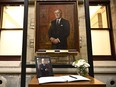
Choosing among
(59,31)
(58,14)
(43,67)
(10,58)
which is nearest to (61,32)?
(59,31)

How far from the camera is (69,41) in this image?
2406 millimetres

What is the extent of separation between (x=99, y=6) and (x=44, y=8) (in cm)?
95

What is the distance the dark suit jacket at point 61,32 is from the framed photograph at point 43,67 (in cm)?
42

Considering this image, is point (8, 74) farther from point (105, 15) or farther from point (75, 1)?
point (105, 15)

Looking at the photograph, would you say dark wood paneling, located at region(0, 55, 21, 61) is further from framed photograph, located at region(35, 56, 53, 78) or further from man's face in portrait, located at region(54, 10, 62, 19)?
man's face in portrait, located at region(54, 10, 62, 19)

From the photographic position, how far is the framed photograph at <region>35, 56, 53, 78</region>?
1.90m

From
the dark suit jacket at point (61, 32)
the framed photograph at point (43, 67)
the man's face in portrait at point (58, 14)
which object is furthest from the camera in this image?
the man's face in portrait at point (58, 14)

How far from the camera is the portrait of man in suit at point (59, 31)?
238cm

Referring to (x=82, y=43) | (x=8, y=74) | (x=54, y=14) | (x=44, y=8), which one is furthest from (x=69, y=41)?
(x=8, y=74)

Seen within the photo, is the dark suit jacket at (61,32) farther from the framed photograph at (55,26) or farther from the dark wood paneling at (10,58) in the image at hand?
the dark wood paneling at (10,58)

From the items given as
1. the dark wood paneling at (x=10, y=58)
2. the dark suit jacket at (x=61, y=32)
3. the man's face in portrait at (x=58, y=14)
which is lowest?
the dark wood paneling at (x=10, y=58)

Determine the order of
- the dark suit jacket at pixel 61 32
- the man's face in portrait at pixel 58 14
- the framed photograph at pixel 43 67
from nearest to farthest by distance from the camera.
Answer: the framed photograph at pixel 43 67
the dark suit jacket at pixel 61 32
the man's face in portrait at pixel 58 14

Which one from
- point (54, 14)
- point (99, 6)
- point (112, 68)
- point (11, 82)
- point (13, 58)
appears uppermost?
point (99, 6)

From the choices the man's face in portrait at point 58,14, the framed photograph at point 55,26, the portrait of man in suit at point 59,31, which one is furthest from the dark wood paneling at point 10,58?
the man's face in portrait at point 58,14
